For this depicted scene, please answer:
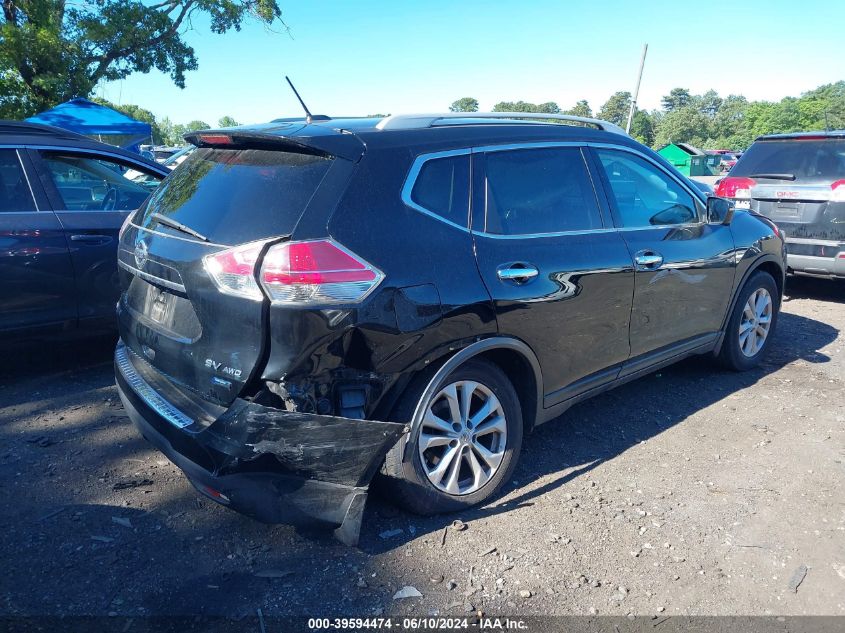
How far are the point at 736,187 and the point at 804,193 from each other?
0.82m

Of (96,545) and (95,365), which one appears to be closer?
(96,545)

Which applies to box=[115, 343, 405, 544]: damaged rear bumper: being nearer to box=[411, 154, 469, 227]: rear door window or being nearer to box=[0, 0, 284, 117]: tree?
box=[411, 154, 469, 227]: rear door window

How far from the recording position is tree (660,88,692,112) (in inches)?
5595

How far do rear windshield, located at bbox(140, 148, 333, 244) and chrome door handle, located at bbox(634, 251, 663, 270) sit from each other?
6.57ft

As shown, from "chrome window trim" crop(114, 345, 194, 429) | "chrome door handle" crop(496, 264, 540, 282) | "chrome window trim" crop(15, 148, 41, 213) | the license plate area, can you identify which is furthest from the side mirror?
"chrome window trim" crop(15, 148, 41, 213)

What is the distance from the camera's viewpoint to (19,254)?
14.6 ft

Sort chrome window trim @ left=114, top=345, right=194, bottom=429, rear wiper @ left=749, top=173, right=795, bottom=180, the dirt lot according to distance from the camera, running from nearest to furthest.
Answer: the dirt lot → chrome window trim @ left=114, top=345, right=194, bottom=429 → rear wiper @ left=749, top=173, right=795, bottom=180

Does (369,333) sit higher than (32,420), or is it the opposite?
(369,333)

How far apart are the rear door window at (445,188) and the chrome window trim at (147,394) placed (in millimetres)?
1382

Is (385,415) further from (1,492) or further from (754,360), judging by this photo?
(754,360)

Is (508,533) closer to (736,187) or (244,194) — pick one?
(244,194)

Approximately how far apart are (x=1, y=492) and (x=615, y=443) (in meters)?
3.39

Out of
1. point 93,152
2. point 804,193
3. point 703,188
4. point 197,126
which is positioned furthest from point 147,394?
point 197,126

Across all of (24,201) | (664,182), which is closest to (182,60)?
(24,201)
